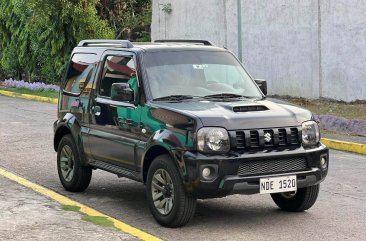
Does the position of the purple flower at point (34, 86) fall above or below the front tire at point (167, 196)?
above

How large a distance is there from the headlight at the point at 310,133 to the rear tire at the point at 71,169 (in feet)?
9.08

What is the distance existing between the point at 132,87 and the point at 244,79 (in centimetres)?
130

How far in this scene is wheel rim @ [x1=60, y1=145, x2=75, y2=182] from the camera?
866 centimetres

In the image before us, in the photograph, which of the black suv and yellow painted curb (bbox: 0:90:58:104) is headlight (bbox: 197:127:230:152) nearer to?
the black suv

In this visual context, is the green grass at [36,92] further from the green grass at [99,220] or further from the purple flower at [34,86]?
the green grass at [99,220]

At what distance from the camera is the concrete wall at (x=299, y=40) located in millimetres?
17891

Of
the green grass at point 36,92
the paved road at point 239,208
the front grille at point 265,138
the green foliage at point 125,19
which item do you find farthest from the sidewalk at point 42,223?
the green foliage at point 125,19

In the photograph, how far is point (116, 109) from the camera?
7672 millimetres

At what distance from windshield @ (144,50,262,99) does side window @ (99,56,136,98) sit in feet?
0.72

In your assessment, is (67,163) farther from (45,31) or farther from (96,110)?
(45,31)

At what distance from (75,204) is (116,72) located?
1.53 meters

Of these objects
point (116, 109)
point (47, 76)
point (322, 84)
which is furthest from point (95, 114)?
point (47, 76)

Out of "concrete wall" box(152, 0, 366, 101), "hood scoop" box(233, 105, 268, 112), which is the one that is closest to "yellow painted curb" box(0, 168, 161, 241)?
"hood scoop" box(233, 105, 268, 112)

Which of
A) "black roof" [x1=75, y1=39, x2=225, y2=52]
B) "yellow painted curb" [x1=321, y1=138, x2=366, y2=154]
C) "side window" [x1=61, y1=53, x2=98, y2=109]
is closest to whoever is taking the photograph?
"black roof" [x1=75, y1=39, x2=225, y2=52]
